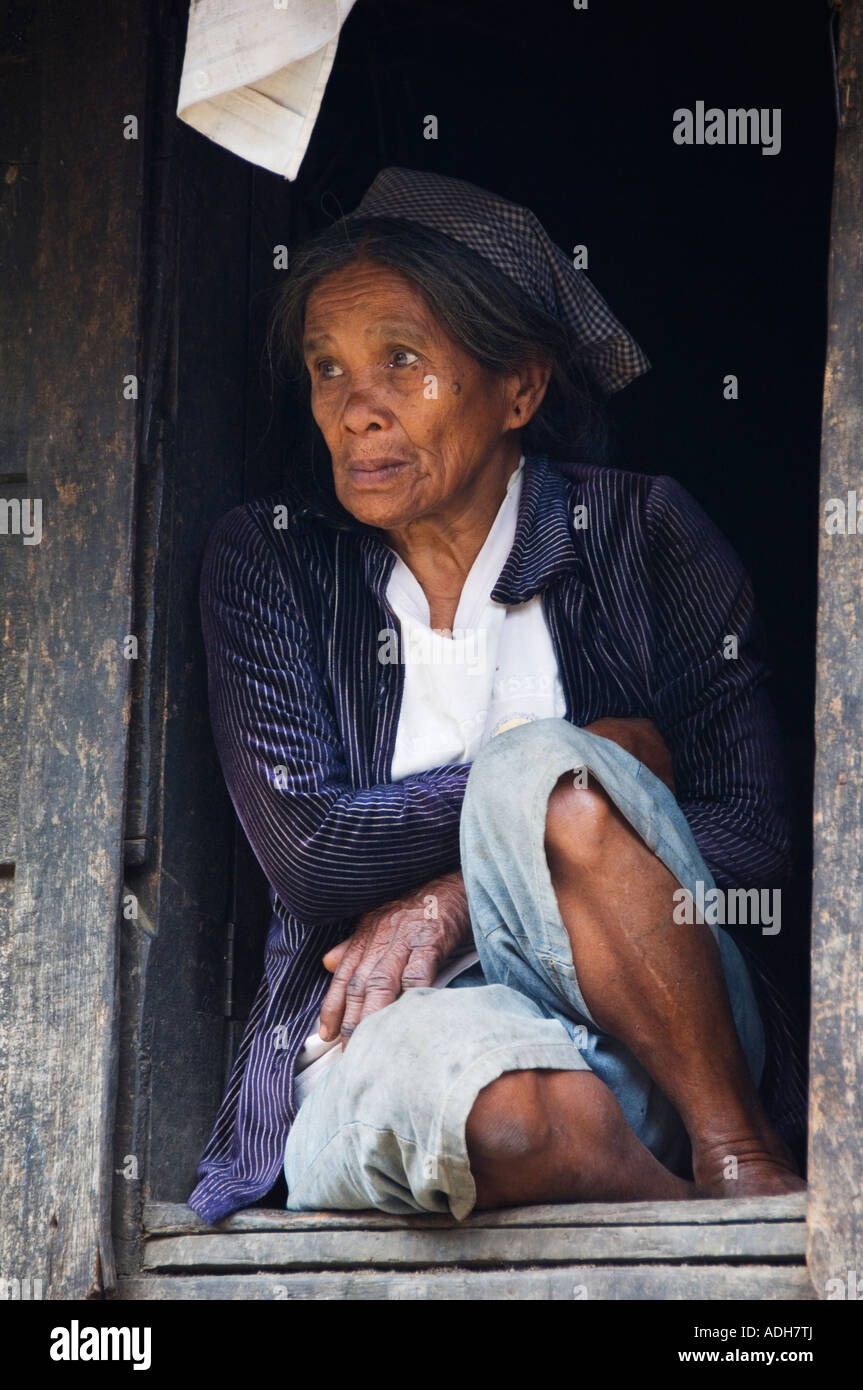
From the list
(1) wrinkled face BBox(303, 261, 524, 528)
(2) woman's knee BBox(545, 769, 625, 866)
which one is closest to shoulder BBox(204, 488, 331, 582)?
(1) wrinkled face BBox(303, 261, 524, 528)

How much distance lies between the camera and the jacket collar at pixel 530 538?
311 cm

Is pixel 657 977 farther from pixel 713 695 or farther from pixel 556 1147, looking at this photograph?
pixel 713 695

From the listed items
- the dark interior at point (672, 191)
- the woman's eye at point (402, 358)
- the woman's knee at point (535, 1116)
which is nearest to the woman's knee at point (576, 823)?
the woman's knee at point (535, 1116)

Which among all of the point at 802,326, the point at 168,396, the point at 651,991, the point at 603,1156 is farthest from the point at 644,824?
the point at 802,326

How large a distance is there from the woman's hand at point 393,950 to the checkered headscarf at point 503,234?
1173mm

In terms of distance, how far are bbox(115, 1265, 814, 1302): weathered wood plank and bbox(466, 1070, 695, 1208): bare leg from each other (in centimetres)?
11

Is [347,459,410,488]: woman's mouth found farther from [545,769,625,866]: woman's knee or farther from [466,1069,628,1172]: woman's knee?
[466,1069,628,1172]: woman's knee

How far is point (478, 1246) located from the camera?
2342 mm

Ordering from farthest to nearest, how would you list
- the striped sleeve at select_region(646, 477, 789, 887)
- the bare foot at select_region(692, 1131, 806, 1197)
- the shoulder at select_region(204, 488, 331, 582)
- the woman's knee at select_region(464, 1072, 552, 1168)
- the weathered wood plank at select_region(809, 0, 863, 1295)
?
the shoulder at select_region(204, 488, 331, 582) < the striped sleeve at select_region(646, 477, 789, 887) < the bare foot at select_region(692, 1131, 806, 1197) < the woman's knee at select_region(464, 1072, 552, 1168) < the weathered wood plank at select_region(809, 0, 863, 1295)

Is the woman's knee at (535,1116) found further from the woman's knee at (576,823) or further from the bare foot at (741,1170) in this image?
the woman's knee at (576,823)

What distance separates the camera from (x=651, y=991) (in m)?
2.42

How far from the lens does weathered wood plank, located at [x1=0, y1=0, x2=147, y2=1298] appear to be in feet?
8.77
